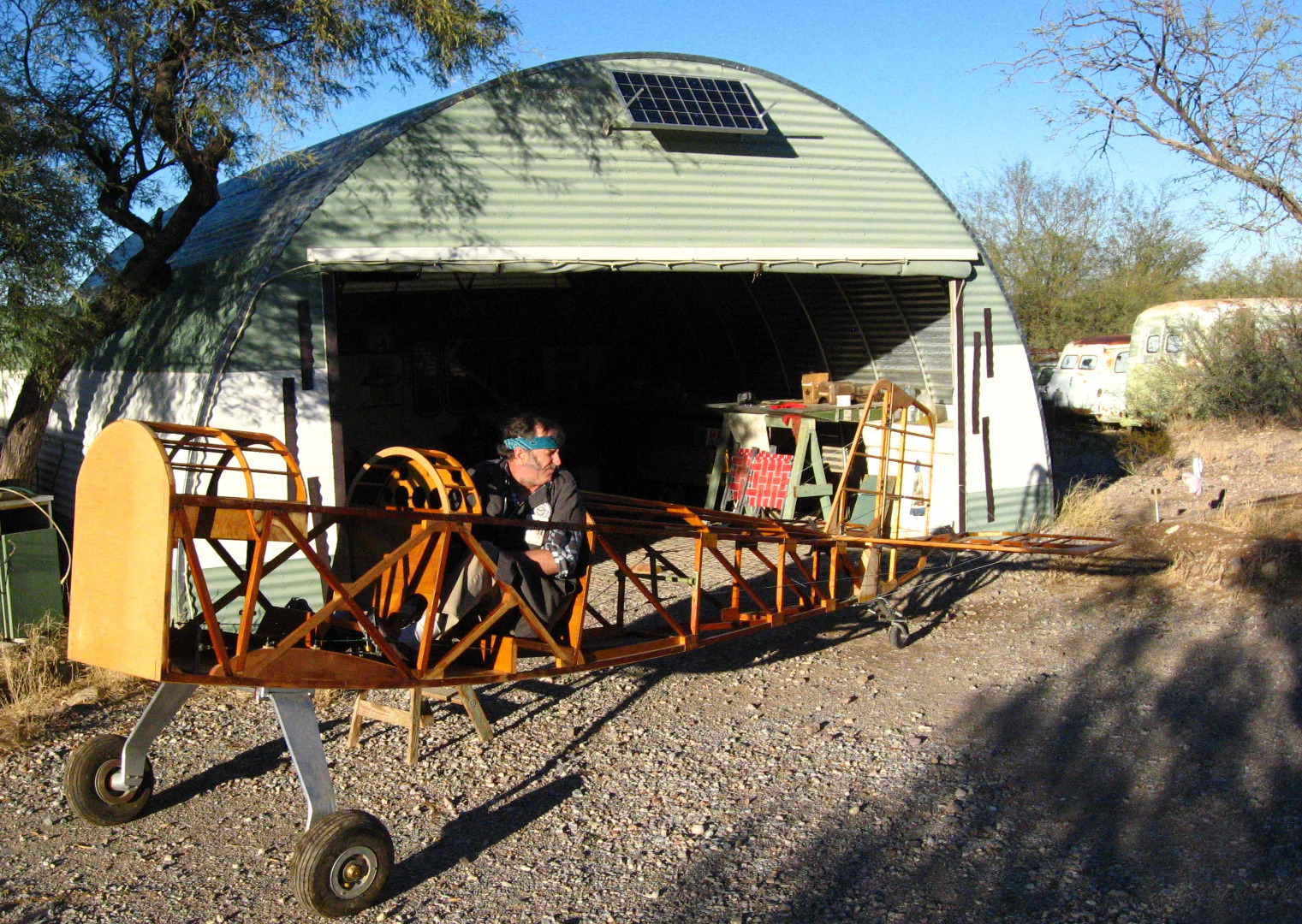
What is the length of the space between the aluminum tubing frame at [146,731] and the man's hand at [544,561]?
158 centimetres

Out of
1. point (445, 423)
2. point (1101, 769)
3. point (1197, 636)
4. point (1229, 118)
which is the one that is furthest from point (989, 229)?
point (1101, 769)

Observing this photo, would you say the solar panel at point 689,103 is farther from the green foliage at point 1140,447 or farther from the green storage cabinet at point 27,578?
the green foliage at point 1140,447

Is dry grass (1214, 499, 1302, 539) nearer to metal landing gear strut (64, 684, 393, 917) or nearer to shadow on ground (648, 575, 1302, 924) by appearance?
shadow on ground (648, 575, 1302, 924)

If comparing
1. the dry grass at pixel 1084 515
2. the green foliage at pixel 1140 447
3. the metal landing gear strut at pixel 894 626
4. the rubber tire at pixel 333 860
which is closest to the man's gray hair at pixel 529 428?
the rubber tire at pixel 333 860

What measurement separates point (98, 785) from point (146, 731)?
1.28 ft

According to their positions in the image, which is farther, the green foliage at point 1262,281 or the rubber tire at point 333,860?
the green foliage at point 1262,281

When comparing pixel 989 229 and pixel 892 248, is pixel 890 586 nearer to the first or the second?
pixel 892 248

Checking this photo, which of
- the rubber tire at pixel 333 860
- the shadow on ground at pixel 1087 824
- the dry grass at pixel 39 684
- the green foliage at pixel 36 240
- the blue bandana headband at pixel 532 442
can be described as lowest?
the shadow on ground at pixel 1087 824

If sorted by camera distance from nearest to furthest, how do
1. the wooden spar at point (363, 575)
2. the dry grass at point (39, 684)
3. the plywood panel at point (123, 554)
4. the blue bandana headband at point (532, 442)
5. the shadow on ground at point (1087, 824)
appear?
the plywood panel at point (123, 554) < the wooden spar at point (363, 575) < the shadow on ground at point (1087, 824) < the blue bandana headband at point (532, 442) < the dry grass at point (39, 684)

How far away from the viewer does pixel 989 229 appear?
33.1 m

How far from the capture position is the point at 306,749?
439 cm

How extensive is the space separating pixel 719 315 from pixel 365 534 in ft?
30.0

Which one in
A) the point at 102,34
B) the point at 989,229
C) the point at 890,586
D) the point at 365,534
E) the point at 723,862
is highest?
the point at 989,229

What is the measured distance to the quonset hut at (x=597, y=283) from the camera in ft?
26.1
